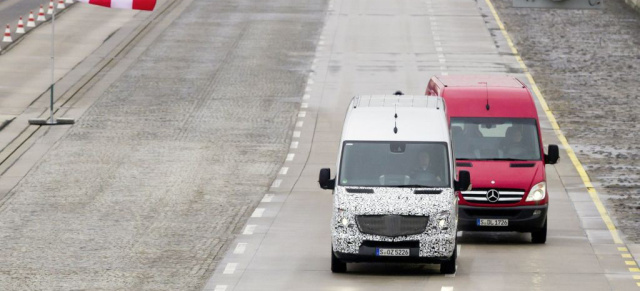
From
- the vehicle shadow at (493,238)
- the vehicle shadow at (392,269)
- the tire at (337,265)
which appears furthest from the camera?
the vehicle shadow at (493,238)

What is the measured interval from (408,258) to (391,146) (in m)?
1.80

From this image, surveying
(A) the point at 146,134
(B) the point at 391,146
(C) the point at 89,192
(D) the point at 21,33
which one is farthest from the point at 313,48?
(B) the point at 391,146

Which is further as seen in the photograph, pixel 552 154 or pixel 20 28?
pixel 20 28

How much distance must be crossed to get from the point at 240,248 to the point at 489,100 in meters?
4.92

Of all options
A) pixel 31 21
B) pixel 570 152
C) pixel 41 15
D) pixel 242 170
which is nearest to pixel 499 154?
pixel 242 170

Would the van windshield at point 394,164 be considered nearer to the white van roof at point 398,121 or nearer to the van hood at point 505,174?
the white van roof at point 398,121

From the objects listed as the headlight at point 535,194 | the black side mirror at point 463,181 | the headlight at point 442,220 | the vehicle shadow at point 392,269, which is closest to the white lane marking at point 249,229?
the vehicle shadow at point 392,269

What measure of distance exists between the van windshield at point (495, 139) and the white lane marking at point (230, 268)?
4.49 meters

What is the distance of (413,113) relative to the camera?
875 inches

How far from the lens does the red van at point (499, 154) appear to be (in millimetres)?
23609

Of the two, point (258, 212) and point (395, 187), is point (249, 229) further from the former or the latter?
point (395, 187)

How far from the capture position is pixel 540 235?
23922 millimetres

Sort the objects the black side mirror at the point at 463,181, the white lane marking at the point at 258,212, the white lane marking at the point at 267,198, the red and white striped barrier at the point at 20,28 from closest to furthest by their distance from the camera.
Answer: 1. the black side mirror at the point at 463,181
2. the white lane marking at the point at 258,212
3. the white lane marking at the point at 267,198
4. the red and white striped barrier at the point at 20,28

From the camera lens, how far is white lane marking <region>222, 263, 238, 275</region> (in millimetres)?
21578
